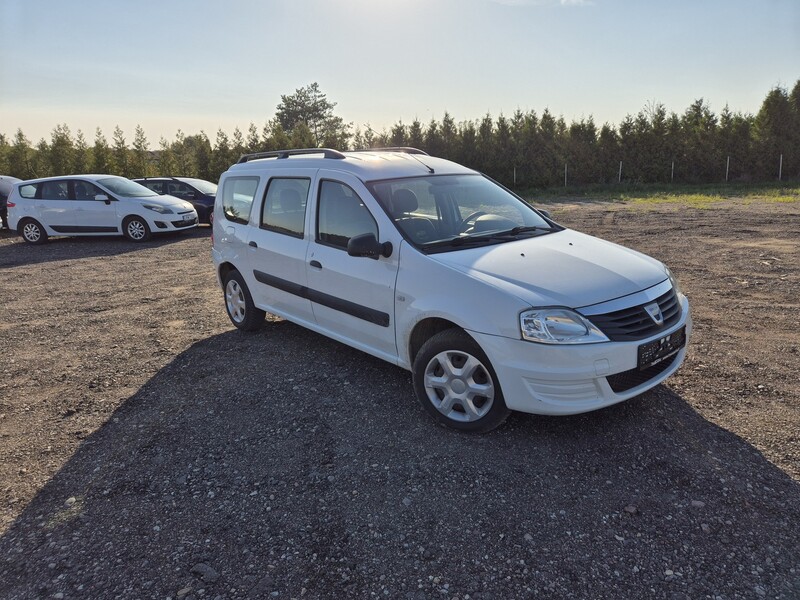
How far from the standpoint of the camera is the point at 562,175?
28469 mm

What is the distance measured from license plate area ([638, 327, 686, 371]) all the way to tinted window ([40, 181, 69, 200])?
14052mm

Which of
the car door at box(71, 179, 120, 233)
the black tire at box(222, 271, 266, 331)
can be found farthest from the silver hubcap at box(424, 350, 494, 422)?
the car door at box(71, 179, 120, 233)

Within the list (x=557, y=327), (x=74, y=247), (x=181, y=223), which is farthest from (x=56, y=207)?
(x=557, y=327)

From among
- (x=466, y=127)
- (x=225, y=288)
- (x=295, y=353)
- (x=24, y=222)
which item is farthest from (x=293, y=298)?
(x=466, y=127)

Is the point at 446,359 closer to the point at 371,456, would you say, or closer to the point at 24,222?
the point at 371,456

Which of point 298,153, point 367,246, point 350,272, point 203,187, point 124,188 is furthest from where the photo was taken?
point 203,187

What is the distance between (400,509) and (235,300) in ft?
12.1

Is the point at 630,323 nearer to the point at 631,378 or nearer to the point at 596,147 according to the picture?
the point at 631,378

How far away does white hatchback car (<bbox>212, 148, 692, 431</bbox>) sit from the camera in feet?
10.9

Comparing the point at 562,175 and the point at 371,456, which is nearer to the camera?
the point at 371,456

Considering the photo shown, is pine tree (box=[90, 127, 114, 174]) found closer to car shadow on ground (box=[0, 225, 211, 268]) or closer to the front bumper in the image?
car shadow on ground (box=[0, 225, 211, 268])

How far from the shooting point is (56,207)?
1356 cm

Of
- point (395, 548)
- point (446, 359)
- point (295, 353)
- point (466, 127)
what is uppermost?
point (466, 127)

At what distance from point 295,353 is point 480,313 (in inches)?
95.7
